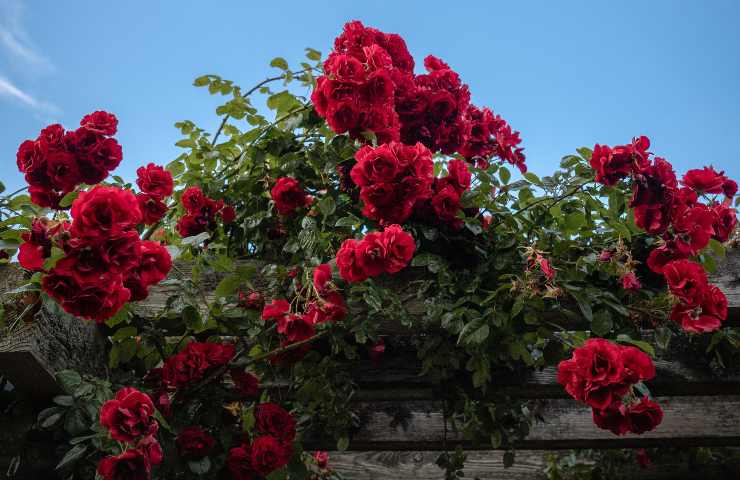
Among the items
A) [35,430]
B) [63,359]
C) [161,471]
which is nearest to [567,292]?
[161,471]

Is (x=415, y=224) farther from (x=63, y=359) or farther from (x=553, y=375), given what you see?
(x=63, y=359)

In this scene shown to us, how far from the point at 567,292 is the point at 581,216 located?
0.21 meters

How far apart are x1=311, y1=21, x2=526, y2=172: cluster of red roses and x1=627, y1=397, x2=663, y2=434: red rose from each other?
0.92m

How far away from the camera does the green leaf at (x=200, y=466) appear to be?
5.77 ft

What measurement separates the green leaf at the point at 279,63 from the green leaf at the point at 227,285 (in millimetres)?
775

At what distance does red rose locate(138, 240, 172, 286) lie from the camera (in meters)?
1.45

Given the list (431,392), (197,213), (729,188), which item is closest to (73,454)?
(197,213)

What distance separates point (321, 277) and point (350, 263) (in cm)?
11

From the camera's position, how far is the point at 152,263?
1.46 meters

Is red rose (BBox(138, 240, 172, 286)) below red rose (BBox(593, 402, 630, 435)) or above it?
above

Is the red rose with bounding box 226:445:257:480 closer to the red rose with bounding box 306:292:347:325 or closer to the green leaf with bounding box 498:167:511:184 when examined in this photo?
the red rose with bounding box 306:292:347:325

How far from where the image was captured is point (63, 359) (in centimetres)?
172

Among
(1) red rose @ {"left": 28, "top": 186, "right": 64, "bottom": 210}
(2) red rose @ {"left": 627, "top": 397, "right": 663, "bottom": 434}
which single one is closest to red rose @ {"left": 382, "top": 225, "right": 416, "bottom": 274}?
(2) red rose @ {"left": 627, "top": 397, "right": 663, "bottom": 434}

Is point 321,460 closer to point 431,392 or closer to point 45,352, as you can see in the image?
point 431,392
